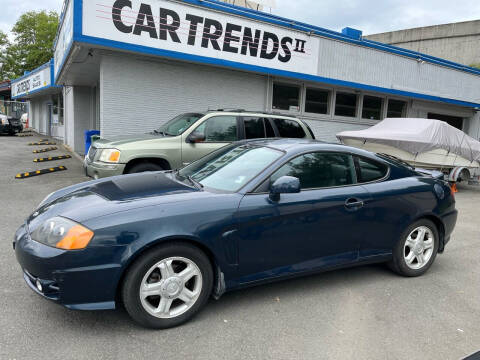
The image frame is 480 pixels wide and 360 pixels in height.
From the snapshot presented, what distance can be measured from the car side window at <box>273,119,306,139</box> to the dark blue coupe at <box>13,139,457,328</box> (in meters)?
3.70

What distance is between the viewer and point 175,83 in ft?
34.8

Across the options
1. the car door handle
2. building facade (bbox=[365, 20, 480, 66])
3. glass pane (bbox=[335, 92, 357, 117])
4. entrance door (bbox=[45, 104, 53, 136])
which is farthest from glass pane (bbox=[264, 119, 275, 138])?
building facade (bbox=[365, 20, 480, 66])

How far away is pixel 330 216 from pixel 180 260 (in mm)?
1500

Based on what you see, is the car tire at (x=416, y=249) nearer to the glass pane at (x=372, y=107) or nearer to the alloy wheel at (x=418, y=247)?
the alloy wheel at (x=418, y=247)

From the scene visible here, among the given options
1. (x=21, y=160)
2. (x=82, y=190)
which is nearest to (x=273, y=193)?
(x=82, y=190)

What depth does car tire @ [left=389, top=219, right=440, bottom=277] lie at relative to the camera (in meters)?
4.18

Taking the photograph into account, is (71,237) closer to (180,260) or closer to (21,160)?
(180,260)

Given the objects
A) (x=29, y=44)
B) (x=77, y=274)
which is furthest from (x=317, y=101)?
(x=29, y=44)

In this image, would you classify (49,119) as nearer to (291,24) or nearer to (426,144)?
(291,24)

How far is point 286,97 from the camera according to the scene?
12977 mm

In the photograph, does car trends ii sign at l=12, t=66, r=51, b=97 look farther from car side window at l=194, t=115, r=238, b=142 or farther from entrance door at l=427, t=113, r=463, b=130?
entrance door at l=427, t=113, r=463, b=130

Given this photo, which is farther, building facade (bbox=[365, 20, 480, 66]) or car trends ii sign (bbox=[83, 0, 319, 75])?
building facade (bbox=[365, 20, 480, 66])

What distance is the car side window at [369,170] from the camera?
13.2 ft

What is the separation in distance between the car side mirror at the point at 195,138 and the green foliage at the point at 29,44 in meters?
49.3
